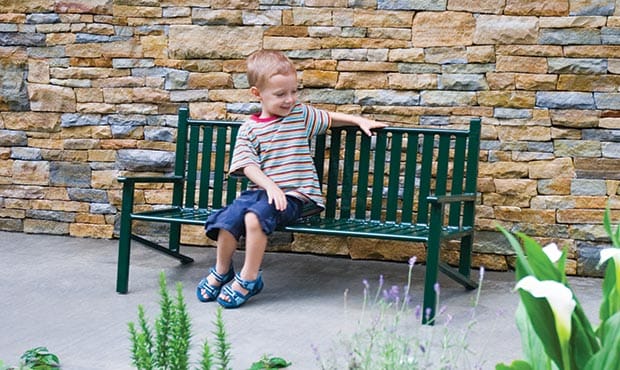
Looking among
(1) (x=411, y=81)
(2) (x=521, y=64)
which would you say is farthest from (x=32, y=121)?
(2) (x=521, y=64)

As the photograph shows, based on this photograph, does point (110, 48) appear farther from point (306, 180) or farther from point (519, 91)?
point (519, 91)

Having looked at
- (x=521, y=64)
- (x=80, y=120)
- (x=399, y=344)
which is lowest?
(x=399, y=344)

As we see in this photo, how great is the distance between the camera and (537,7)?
187 inches

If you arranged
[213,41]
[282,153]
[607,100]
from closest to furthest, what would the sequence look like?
[282,153] < [607,100] < [213,41]

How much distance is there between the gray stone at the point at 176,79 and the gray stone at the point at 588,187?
2.30m

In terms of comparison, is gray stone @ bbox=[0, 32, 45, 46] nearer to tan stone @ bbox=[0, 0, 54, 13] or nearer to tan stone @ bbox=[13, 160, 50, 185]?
tan stone @ bbox=[0, 0, 54, 13]

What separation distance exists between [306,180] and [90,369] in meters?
1.60

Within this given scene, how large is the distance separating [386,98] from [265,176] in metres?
1.08

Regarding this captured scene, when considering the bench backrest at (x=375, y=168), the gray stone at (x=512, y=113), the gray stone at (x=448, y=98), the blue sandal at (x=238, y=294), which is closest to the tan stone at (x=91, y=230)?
the bench backrest at (x=375, y=168)

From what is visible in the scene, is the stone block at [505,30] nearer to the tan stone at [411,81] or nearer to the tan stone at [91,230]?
the tan stone at [411,81]

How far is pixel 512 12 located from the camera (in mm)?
4789

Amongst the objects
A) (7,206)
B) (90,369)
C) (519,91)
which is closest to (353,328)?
(90,369)

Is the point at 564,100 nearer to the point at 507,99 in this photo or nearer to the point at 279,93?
the point at 507,99

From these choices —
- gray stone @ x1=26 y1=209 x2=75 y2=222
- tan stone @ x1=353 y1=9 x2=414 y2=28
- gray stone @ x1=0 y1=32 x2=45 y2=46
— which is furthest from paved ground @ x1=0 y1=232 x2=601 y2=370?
tan stone @ x1=353 y1=9 x2=414 y2=28
